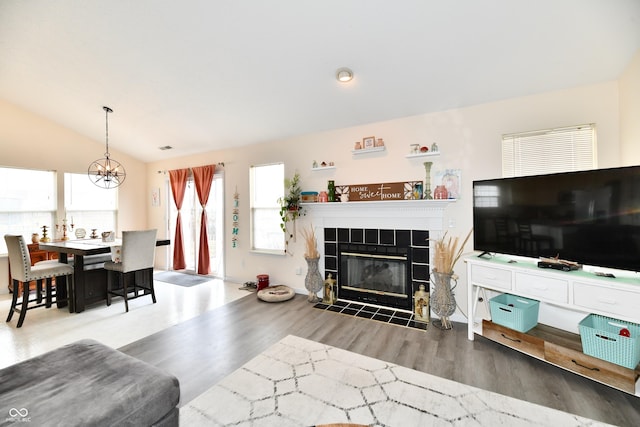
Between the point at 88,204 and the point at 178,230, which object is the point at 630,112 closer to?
the point at 178,230

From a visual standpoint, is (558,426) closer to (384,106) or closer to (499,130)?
(499,130)

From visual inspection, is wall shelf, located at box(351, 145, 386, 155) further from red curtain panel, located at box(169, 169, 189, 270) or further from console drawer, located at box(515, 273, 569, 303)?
red curtain panel, located at box(169, 169, 189, 270)

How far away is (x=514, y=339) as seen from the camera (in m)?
2.36

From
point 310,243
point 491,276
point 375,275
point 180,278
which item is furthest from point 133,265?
point 491,276

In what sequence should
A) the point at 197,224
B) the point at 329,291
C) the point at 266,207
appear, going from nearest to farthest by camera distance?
the point at 329,291
the point at 266,207
the point at 197,224

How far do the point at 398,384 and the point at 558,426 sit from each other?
915 millimetres

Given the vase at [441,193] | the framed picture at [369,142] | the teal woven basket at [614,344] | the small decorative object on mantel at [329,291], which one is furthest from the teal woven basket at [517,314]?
the framed picture at [369,142]

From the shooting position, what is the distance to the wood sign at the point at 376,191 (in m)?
3.33

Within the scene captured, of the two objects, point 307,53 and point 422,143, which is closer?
point 307,53

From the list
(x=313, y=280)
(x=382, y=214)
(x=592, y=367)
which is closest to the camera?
(x=592, y=367)

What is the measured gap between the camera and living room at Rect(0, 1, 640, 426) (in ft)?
7.99

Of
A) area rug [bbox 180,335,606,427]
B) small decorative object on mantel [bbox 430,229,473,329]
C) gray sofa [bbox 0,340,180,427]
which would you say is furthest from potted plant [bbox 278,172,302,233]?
gray sofa [bbox 0,340,180,427]

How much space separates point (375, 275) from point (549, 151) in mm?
2263

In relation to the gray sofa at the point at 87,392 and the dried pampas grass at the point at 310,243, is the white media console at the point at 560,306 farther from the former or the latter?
the gray sofa at the point at 87,392
